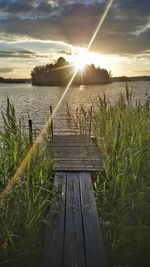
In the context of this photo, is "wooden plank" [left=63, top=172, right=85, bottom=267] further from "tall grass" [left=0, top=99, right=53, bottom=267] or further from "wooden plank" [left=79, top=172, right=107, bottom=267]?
"tall grass" [left=0, top=99, right=53, bottom=267]

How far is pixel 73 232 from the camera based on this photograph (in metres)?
4.15

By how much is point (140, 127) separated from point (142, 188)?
1.56 meters

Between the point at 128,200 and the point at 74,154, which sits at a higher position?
the point at 128,200

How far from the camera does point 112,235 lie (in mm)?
4570

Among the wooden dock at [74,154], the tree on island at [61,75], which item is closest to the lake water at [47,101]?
the wooden dock at [74,154]

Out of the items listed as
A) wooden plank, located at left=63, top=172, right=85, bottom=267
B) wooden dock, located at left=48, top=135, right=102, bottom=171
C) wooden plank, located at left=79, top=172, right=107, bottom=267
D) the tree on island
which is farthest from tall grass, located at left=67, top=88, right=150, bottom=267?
the tree on island

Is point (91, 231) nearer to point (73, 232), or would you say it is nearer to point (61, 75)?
point (73, 232)

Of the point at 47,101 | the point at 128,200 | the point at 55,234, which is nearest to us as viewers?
the point at 55,234

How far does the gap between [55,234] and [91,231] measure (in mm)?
397

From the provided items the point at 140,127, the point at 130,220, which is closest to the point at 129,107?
the point at 140,127

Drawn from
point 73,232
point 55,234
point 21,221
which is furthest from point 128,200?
point 21,221

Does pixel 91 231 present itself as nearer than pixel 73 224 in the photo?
Yes

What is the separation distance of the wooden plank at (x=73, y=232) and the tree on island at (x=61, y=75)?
7101 cm

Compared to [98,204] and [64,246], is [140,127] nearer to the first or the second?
[98,204]
